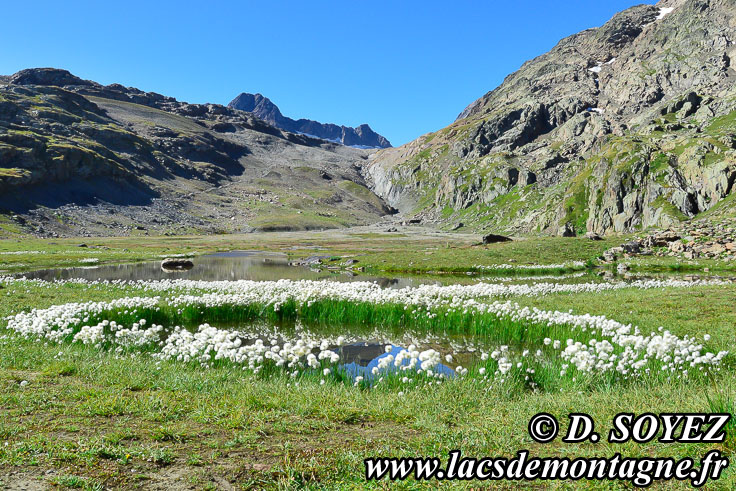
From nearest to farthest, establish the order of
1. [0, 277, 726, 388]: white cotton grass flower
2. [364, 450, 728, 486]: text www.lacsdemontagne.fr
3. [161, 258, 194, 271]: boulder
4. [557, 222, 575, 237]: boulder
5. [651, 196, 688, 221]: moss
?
[364, 450, 728, 486]: text www.lacsdemontagne.fr, [0, 277, 726, 388]: white cotton grass flower, [161, 258, 194, 271]: boulder, [651, 196, 688, 221]: moss, [557, 222, 575, 237]: boulder

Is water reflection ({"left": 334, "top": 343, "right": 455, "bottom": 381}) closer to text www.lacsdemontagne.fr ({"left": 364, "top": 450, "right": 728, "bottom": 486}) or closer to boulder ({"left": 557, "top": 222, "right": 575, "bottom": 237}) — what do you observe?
text www.lacsdemontagne.fr ({"left": 364, "top": 450, "right": 728, "bottom": 486})


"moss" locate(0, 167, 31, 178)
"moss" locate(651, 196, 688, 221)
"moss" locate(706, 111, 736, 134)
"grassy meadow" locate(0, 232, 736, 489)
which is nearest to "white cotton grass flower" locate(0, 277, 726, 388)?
"grassy meadow" locate(0, 232, 736, 489)

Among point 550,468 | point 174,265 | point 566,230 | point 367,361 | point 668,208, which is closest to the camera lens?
point 550,468

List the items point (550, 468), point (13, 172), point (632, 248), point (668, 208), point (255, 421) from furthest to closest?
point (13, 172)
point (668, 208)
point (632, 248)
point (255, 421)
point (550, 468)

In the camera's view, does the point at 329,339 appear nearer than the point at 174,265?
Yes

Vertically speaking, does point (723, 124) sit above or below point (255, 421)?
above

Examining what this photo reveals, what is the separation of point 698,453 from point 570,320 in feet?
37.3

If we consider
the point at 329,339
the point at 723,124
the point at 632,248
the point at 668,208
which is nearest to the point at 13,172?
the point at 329,339

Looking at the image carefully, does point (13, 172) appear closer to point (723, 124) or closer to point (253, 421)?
point (253, 421)

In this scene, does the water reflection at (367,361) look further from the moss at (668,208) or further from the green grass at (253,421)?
the moss at (668,208)

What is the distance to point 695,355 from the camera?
9.68 metres

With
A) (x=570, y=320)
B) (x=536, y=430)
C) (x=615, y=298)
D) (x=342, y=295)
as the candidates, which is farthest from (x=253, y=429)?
(x=615, y=298)

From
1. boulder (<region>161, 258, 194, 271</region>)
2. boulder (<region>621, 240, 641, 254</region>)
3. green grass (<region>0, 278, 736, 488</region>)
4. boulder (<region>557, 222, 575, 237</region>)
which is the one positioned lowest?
boulder (<region>161, 258, 194, 271</region>)

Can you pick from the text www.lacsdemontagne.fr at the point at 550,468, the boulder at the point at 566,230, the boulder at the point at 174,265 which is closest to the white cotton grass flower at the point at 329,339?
the text www.lacsdemontagne.fr at the point at 550,468
